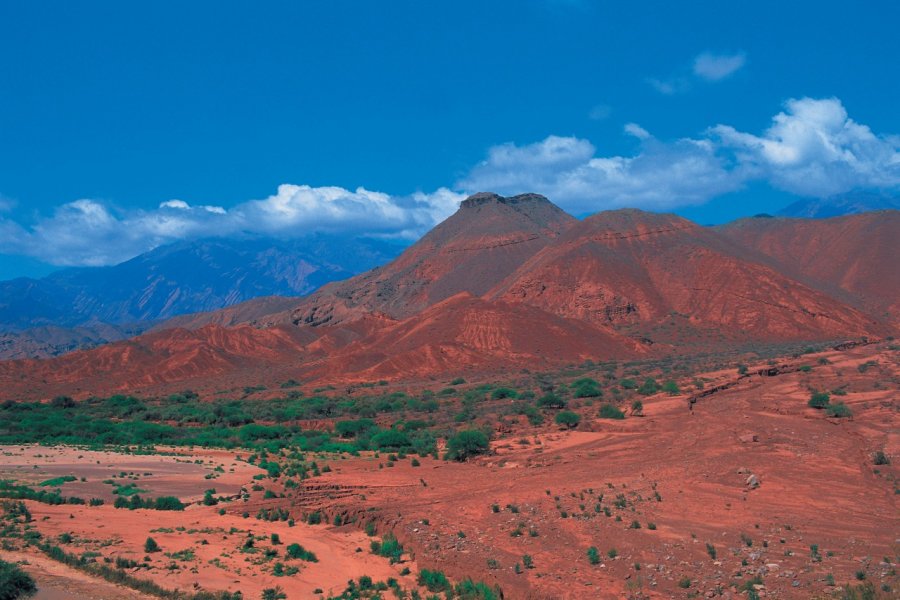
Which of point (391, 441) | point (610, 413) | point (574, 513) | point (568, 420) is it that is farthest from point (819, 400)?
point (574, 513)

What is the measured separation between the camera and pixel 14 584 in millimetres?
12109

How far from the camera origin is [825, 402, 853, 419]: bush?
31.6 metres

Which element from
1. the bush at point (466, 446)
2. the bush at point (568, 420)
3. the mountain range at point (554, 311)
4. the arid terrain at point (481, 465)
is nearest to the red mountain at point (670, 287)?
the mountain range at point (554, 311)

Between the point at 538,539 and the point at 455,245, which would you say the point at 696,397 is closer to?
the point at 538,539

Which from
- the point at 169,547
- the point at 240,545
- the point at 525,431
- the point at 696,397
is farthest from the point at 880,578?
the point at 696,397

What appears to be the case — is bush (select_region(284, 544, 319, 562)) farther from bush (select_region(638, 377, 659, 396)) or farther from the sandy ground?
bush (select_region(638, 377, 659, 396))

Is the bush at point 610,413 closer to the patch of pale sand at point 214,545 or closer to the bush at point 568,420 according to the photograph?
the bush at point 568,420

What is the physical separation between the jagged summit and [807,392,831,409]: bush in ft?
457

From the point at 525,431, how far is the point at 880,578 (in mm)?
23695

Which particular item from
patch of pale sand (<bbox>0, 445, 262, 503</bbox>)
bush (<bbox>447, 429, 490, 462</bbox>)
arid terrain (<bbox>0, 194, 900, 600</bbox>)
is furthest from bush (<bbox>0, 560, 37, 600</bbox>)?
bush (<bbox>447, 429, 490, 462</bbox>)

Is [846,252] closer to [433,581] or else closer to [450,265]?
[450,265]

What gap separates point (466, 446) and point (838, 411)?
1737 centimetres

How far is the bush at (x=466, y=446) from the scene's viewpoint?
98.0ft

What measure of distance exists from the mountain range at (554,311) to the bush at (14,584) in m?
58.3
